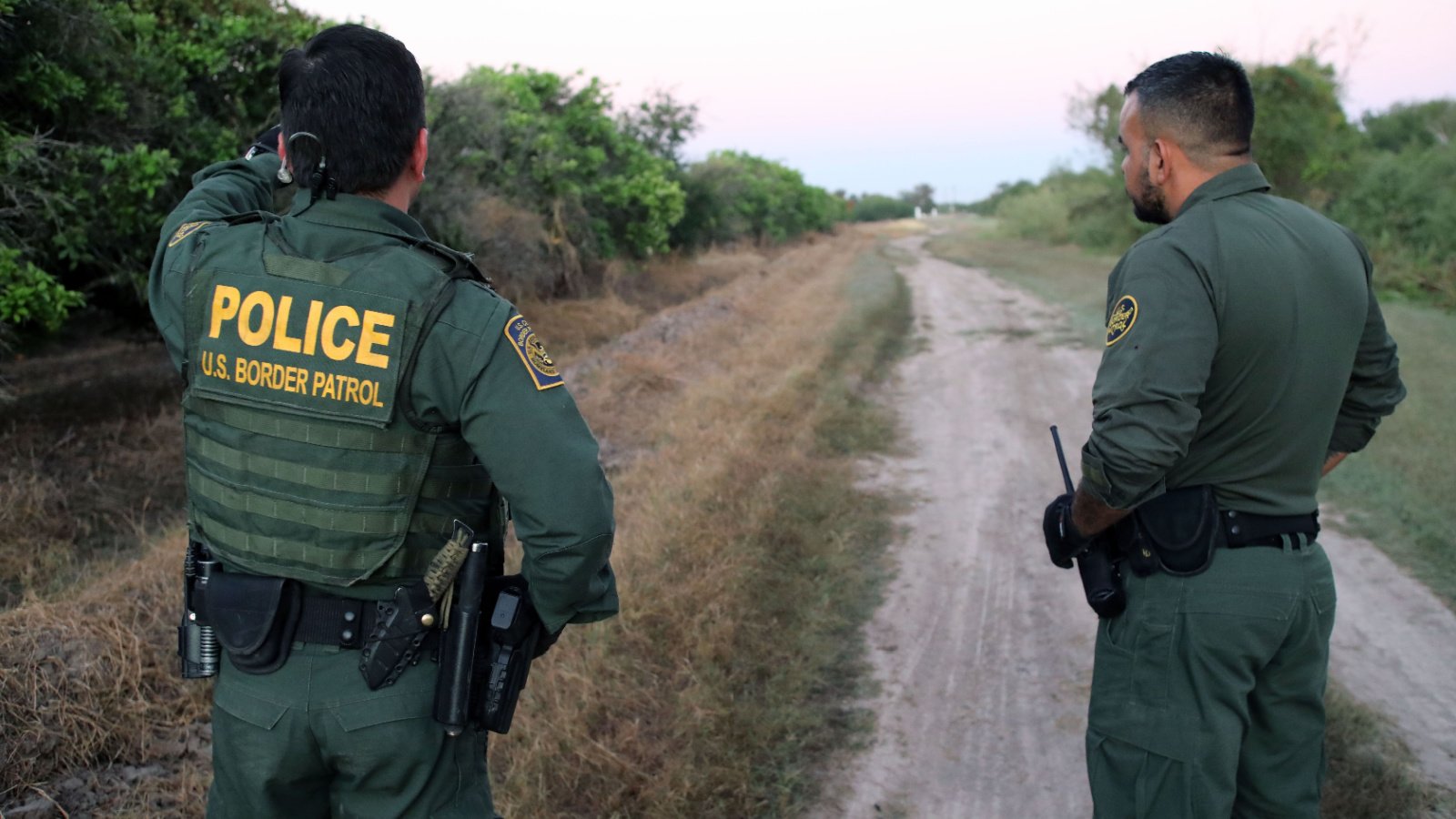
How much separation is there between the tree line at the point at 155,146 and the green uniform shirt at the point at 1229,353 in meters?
6.05

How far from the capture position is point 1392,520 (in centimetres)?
593

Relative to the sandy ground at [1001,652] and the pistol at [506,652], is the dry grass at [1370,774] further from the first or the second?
the pistol at [506,652]

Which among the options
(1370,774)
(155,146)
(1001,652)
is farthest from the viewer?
(155,146)

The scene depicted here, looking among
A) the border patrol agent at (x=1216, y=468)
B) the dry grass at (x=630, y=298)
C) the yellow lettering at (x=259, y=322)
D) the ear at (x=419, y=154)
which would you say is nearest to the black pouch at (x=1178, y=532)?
the border patrol agent at (x=1216, y=468)

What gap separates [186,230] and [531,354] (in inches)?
33.4

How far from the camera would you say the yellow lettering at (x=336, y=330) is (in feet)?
6.18

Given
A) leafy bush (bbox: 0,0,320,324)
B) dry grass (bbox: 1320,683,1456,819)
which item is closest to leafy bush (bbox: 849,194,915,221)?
leafy bush (bbox: 0,0,320,324)

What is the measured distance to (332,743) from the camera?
6.29ft

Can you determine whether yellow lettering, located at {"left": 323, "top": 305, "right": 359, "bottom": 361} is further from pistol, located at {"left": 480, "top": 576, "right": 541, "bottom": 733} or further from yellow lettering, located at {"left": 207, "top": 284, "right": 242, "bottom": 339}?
pistol, located at {"left": 480, "top": 576, "right": 541, "bottom": 733}

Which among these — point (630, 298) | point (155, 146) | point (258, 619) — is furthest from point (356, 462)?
point (630, 298)

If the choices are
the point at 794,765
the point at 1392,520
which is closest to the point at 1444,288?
the point at 1392,520

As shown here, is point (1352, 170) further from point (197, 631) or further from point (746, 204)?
point (197, 631)

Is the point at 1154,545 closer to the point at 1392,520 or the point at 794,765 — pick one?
the point at 794,765

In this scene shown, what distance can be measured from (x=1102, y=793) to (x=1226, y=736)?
31 centimetres
